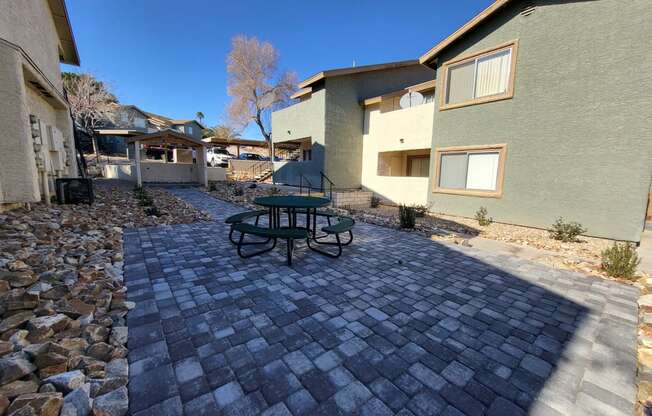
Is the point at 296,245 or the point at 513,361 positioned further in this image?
the point at 296,245

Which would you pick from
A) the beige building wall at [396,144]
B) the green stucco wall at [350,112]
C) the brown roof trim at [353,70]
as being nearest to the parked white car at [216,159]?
the brown roof trim at [353,70]

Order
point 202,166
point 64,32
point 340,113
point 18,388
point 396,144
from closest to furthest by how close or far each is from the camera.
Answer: point 18,388 → point 64,32 → point 396,144 → point 340,113 → point 202,166

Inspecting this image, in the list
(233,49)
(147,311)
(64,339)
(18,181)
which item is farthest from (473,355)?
(233,49)

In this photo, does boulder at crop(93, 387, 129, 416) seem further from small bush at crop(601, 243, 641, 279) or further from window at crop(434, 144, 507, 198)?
window at crop(434, 144, 507, 198)

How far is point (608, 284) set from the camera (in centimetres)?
385

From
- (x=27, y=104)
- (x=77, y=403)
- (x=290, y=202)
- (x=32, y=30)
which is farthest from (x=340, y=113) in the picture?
(x=77, y=403)

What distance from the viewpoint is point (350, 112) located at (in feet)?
45.1

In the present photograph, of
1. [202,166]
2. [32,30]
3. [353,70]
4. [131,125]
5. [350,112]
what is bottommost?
[202,166]

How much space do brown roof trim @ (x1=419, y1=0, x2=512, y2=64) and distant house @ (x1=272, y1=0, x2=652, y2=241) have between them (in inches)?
1.1

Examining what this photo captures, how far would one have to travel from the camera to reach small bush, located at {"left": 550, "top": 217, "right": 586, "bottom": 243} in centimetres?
620

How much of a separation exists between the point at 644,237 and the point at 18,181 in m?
13.7

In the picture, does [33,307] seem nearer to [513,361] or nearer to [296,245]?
[296,245]

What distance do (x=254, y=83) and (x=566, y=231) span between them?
24854 millimetres

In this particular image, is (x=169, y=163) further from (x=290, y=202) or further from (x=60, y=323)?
(x=60, y=323)
